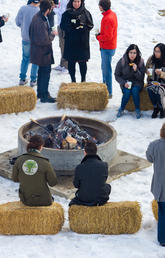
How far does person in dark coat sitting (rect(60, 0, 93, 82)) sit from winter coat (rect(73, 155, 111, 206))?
18.0 feet

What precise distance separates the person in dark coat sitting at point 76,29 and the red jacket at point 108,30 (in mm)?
293

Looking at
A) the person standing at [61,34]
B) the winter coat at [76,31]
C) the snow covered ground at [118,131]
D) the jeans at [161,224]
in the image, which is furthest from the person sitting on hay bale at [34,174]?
the person standing at [61,34]

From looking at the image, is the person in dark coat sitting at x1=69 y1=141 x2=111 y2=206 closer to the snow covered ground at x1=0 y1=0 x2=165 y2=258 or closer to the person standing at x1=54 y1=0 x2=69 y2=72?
the snow covered ground at x1=0 y1=0 x2=165 y2=258

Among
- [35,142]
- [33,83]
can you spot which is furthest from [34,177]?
[33,83]

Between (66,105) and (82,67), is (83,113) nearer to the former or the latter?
(66,105)

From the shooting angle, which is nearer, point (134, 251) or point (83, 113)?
point (134, 251)

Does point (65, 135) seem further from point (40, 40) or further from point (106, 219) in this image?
point (40, 40)

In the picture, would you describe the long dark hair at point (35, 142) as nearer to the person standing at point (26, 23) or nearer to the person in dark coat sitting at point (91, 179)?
the person in dark coat sitting at point (91, 179)

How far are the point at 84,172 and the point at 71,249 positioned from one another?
941mm

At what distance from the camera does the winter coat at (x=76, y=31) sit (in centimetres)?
1137

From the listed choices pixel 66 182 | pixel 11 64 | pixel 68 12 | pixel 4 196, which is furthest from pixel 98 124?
pixel 11 64

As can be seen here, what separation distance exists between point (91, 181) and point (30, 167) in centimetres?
78

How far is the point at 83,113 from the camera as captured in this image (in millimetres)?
11273

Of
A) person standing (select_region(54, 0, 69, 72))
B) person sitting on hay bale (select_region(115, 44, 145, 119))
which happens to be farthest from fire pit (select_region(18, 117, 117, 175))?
person standing (select_region(54, 0, 69, 72))
